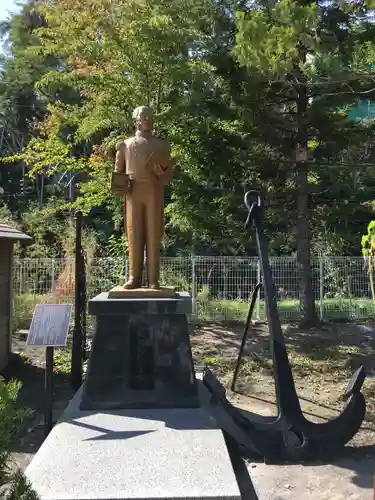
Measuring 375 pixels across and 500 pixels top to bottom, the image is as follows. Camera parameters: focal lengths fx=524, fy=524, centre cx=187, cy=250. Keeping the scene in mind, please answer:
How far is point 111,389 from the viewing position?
471 cm

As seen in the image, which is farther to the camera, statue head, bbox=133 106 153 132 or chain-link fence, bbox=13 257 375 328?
chain-link fence, bbox=13 257 375 328

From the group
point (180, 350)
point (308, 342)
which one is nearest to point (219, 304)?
point (308, 342)

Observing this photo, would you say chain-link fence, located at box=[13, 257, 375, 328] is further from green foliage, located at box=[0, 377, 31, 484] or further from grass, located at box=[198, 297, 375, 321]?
green foliage, located at box=[0, 377, 31, 484]

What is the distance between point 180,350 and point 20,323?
737cm

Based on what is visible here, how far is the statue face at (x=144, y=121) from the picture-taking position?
5195 millimetres

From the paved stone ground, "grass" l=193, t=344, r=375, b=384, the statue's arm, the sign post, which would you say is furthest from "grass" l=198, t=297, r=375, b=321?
the statue's arm

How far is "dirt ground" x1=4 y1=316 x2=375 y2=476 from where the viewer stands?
5988 millimetres

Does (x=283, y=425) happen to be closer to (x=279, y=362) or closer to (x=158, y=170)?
(x=279, y=362)

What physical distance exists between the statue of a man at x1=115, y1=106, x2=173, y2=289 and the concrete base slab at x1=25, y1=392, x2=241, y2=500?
1.37 meters

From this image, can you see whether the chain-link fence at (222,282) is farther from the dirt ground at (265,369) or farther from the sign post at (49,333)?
the sign post at (49,333)

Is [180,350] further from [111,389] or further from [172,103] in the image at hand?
[172,103]

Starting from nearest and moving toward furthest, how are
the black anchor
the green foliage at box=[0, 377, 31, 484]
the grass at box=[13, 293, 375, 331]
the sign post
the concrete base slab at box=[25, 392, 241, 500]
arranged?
1. the green foliage at box=[0, 377, 31, 484]
2. the concrete base slab at box=[25, 392, 241, 500]
3. the black anchor
4. the sign post
5. the grass at box=[13, 293, 375, 331]

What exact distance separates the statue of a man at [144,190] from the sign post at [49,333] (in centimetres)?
72

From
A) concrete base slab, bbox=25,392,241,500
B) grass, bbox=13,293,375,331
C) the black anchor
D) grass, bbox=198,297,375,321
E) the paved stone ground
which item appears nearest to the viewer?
concrete base slab, bbox=25,392,241,500
